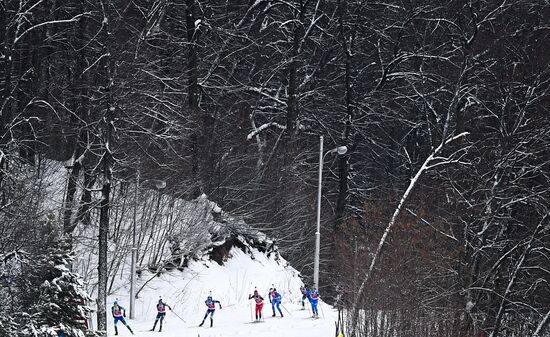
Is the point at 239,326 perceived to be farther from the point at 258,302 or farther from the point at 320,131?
the point at 320,131

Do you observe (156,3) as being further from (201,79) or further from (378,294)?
(378,294)

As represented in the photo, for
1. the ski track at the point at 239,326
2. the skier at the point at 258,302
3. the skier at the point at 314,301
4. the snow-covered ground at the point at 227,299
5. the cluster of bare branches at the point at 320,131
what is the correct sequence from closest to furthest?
the cluster of bare branches at the point at 320,131
the ski track at the point at 239,326
the snow-covered ground at the point at 227,299
the skier at the point at 258,302
the skier at the point at 314,301

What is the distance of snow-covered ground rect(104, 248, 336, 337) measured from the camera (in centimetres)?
2594

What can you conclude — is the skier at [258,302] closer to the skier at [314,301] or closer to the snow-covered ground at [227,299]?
the snow-covered ground at [227,299]

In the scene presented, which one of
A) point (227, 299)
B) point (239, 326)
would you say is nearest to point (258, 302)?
point (239, 326)

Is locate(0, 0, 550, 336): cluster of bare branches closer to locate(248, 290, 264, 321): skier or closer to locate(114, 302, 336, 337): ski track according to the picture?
locate(114, 302, 336, 337): ski track

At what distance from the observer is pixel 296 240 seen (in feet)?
129

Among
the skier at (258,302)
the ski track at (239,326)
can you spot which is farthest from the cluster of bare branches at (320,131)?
the skier at (258,302)

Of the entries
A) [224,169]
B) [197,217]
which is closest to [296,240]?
[224,169]

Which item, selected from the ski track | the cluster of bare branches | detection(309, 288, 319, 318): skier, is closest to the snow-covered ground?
the ski track

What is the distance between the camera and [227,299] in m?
31.7

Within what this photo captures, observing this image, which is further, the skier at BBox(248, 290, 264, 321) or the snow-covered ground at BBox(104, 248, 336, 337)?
the skier at BBox(248, 290, 264, 321)

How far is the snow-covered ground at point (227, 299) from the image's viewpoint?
25.9 meters

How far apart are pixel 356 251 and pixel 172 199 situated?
40.8ft
